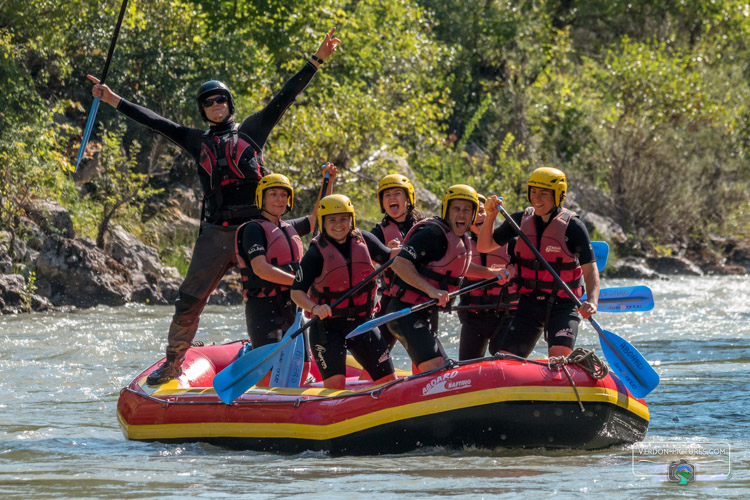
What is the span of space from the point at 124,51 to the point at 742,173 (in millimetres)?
13172

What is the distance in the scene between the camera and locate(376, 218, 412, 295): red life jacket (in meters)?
6.57

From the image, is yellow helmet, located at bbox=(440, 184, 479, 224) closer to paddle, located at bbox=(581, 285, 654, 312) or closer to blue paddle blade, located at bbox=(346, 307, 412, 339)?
blue paddle blade, located at bbox=(346, 307, 412, 339)

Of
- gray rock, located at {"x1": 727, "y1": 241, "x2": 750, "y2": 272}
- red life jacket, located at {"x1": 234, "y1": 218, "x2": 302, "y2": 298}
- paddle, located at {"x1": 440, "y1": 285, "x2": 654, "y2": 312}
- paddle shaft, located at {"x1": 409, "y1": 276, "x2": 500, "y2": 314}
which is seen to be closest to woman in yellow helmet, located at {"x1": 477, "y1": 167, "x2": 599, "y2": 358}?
paddle shaft, located at {"x1": 409, "y1": 276, "x2": 500, "y2": 314}

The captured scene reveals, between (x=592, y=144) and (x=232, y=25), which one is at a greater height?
(x=232, y=25)

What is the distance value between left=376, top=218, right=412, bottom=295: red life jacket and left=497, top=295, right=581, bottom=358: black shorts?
91 centimetres

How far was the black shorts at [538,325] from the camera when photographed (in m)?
5.73

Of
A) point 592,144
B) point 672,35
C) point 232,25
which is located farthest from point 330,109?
point 672,35

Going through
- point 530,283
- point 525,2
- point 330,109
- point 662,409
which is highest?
point 525,2

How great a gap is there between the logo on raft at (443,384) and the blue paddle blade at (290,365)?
35.9 inches

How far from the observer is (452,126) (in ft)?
74.7

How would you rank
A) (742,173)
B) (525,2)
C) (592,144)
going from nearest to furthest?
1. (592,144)
2. (742,173)
3. (525,2)

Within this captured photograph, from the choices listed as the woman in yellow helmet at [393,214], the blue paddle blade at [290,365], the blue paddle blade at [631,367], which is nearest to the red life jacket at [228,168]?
the blue paddle blade at [290,365]

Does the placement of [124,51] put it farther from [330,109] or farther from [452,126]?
[452,126]

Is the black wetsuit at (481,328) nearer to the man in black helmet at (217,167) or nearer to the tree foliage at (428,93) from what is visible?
the man in black helmet at (217,167)
